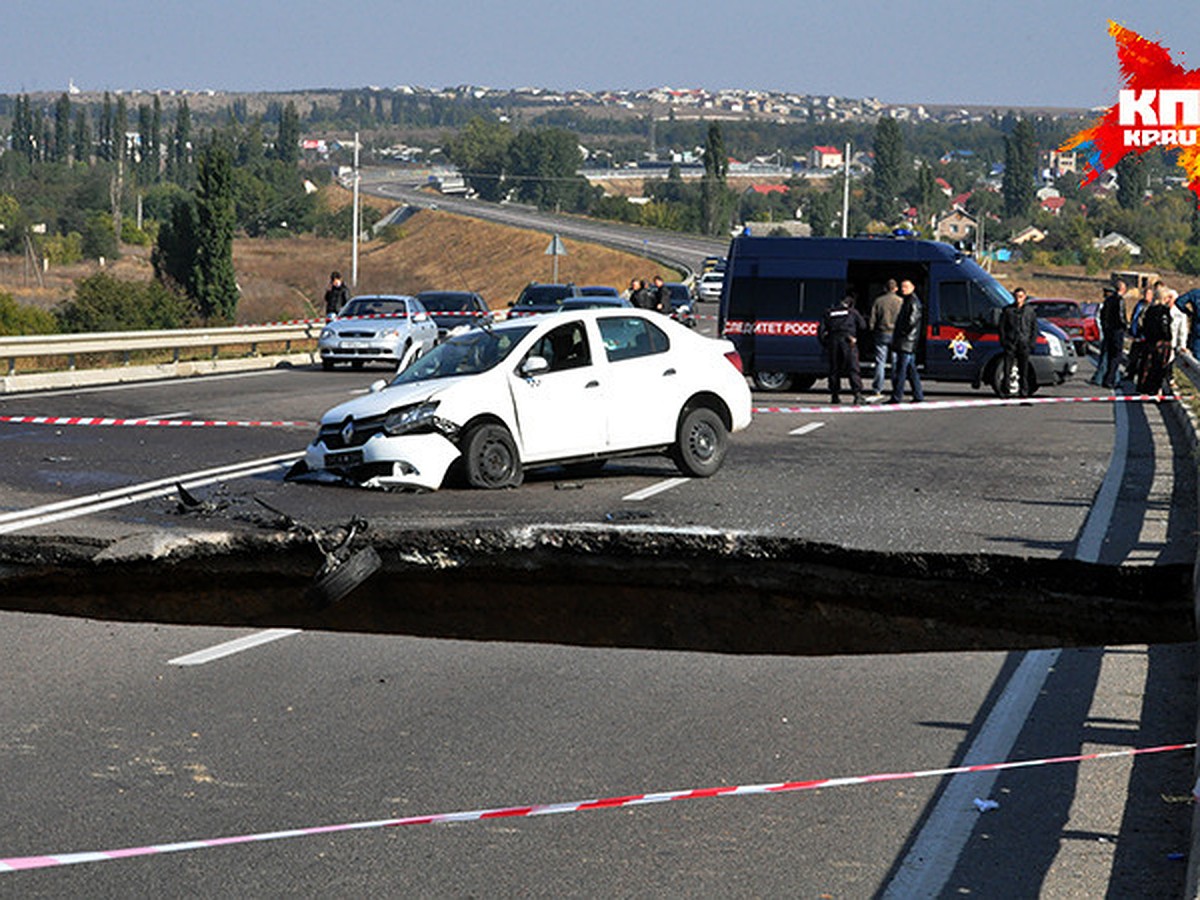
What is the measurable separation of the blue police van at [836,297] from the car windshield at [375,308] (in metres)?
8.17

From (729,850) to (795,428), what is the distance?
15839 millimetres

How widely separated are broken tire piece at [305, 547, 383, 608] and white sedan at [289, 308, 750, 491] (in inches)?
111

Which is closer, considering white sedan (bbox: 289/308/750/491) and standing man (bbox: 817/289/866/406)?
white sedan (bbox: 289/308/750/491)

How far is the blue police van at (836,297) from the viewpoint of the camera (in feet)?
87.3

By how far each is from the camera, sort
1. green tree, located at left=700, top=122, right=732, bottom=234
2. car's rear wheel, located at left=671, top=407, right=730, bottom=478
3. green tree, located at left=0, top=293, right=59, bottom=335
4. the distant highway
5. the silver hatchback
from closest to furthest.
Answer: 1. car's rear wheel, located at left=671, top=407, right=730, bottom=478
2. the silver hatchback
3. green tree, located at left=0, top=293, right=59, bottom=335
4. the distant highway
5. green tree, located at left=700, top=122, right=732, bottom=234

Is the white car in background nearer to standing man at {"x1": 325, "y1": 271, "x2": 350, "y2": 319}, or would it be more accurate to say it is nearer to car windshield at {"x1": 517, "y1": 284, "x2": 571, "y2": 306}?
car windshield at {"x1": 517, "y1": 284, "x2": 571, "y2": 306}

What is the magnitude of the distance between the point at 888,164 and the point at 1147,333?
493ft

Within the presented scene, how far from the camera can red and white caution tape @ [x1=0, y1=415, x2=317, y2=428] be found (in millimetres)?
20234

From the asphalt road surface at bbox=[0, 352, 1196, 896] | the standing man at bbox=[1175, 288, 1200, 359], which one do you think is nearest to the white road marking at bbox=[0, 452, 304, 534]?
the asphalt road surface at bbox=[0, 352, 1196, 896]

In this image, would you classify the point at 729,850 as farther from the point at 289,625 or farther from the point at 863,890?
the point at 289,625

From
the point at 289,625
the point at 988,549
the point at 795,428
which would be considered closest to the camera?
the point at 289,625

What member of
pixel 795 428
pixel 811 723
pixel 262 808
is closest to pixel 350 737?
pixel 262 808

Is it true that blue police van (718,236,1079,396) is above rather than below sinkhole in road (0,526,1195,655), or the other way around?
above

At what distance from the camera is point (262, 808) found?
5.98m
